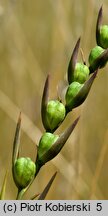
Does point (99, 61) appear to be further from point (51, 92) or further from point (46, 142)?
point (51, 92)

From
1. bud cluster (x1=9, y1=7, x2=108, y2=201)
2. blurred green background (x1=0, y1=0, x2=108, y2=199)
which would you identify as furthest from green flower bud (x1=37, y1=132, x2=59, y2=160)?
blurred green background (x1=0, y1=0, x2=108, y2=199)

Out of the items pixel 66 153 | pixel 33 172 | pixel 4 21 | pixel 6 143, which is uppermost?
pixel 33 172

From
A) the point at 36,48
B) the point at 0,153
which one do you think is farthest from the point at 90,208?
the point at 36,48

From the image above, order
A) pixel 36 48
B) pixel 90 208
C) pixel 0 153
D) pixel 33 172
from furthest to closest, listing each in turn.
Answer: pixel 36 48, pixel 0 153, pixel 90 208, pixel 33 172

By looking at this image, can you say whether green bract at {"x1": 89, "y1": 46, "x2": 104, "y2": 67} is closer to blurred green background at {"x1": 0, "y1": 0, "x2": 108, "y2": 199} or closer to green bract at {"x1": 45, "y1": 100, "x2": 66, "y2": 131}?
green bract at {"x1": 45, "y1": 100, "x2": 66, "y2": 131}

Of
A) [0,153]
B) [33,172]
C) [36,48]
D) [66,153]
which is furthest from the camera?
[36,48]

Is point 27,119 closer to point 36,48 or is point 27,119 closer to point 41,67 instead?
point 41,67

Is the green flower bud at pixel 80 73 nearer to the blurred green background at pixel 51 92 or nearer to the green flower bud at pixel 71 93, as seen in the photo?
the green flower bud at pixel 71 93
